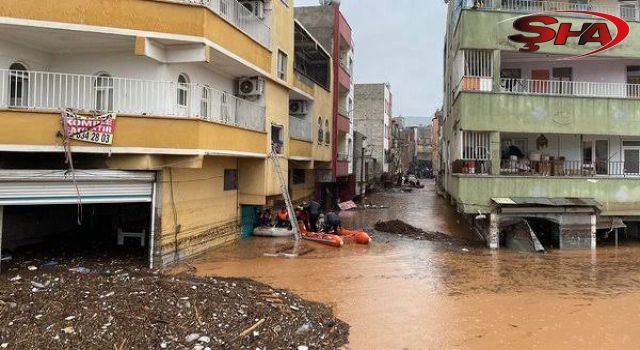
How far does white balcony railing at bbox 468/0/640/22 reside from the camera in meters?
18.9

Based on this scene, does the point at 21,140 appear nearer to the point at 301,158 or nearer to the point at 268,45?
the point at 268,45

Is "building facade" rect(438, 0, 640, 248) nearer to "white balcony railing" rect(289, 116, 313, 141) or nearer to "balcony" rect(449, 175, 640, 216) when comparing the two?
"balcony" rect(449, 175, 640, 216)

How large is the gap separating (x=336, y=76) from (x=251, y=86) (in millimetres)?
12521

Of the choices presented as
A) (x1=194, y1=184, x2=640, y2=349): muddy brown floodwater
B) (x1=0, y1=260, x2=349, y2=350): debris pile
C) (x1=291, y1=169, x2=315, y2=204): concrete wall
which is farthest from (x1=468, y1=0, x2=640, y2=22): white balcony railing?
(x1=0, y1=260, x2=349, y2=350): debris pile

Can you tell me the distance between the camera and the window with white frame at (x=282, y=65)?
61.8ft

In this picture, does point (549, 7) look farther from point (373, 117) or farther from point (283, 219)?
point (373, 117)

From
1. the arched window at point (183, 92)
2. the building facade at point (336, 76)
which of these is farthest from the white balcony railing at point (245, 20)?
the building facade at point (336, 76)

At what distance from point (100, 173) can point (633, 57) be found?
1918 cm

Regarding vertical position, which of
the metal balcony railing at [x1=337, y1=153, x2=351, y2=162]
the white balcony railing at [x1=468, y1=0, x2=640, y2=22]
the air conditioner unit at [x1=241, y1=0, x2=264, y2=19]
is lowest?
the metal balcony railing at [x1=337, y1=153, x2=351, y2=162]

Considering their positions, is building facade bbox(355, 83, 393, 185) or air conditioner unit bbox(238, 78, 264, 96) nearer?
air conditioner unit bbox(238, 78, 264, 96)

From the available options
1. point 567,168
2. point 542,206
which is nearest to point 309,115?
point 542,206

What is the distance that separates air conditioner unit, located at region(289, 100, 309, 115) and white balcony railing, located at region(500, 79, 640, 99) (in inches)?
347

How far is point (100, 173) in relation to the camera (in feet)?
37.6

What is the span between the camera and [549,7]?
20125mm
